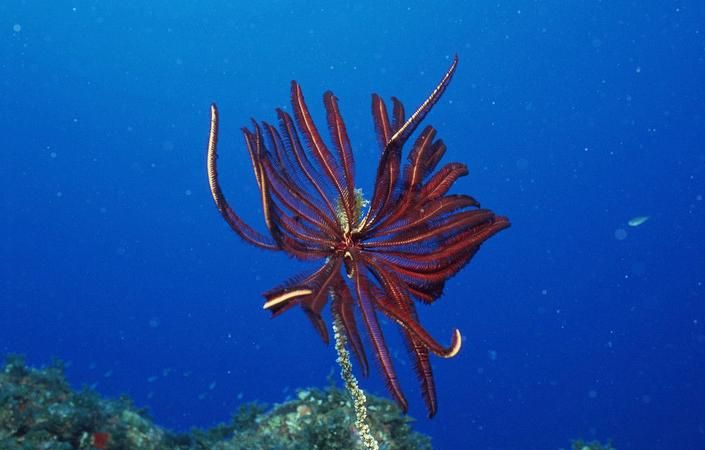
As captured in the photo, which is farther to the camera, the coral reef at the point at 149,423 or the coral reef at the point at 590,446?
the coral reef at the point at 590,446

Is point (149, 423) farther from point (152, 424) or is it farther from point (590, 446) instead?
point (590, 446)

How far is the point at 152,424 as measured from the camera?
7672 mm

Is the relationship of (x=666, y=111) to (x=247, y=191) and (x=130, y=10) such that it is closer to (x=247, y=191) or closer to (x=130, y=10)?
(x=247, y=191)

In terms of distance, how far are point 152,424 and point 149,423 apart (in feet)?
0.41

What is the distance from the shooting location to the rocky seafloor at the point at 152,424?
609cm

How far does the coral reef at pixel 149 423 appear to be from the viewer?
6.09 meters

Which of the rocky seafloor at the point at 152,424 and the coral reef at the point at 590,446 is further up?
the rocky seafloor at the point at 152,424

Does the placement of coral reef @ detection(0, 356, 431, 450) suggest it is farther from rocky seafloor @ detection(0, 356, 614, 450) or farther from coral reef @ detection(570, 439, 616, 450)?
coral reef @ detection(570, 439, 616, 450)

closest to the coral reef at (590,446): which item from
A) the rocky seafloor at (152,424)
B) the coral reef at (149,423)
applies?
the rocky seafloor at (152,424)

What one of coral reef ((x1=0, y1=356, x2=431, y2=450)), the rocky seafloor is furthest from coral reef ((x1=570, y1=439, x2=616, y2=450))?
coral reef ((x1=0, y1=356, x2=431, y2=450))

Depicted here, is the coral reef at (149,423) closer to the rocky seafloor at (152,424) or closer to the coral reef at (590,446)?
the rocky seafloor at (152,424)

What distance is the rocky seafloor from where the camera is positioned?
6.09 m

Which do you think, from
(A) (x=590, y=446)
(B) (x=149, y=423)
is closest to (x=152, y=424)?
(B) (x=149, y=423)

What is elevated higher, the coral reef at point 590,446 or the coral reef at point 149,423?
the coral reef at point 149,423
